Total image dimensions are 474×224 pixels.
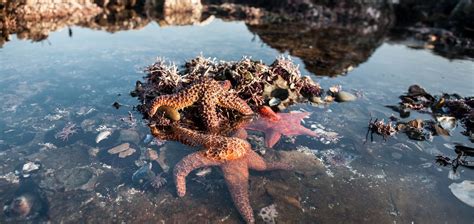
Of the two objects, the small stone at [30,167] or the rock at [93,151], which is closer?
the small stone at [30,167]

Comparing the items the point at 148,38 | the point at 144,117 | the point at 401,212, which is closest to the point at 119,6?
the point at 148,38

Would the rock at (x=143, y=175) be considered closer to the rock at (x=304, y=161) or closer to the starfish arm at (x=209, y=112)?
the starfish arm at (x=209, y=112)

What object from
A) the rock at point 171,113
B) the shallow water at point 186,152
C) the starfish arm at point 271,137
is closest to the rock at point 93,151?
the shallow water at point 186,152

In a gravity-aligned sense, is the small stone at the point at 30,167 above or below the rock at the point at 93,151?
below

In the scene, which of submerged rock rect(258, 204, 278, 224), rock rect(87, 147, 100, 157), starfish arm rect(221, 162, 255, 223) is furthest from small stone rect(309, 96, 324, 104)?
rock rect(87, 147, 100, 157)

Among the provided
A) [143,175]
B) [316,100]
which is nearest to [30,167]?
[143,175]

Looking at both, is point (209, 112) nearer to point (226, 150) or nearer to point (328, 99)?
point (226, 150)

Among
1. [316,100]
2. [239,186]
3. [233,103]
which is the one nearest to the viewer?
[239,186]
